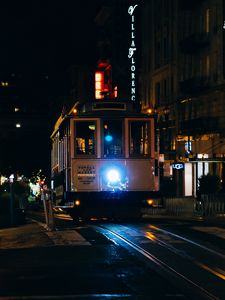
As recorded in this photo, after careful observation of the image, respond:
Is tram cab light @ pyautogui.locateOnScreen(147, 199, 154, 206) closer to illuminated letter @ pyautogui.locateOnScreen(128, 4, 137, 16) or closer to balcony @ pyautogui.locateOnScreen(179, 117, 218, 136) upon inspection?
balcony @ pyautogui.locateOnScreen(179, 117, 218, 136)

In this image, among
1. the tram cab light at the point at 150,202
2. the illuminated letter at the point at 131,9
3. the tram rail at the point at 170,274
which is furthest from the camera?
the illuminated letter at the point at 131,9

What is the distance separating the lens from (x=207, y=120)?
50.4 meters

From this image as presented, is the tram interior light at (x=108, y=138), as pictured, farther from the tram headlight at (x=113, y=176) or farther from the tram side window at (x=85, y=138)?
the tram headlight at (x=113, y=176)

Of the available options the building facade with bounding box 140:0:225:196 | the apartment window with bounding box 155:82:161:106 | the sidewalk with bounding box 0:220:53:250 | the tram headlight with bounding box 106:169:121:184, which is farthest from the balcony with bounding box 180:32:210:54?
the sidewalk with bounding box 0:220:53:250

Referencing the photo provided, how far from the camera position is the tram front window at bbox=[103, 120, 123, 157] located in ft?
77.9

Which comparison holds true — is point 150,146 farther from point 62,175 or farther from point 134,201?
point 62,175

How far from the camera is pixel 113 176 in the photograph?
2392 cm

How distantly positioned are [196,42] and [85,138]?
29362mm

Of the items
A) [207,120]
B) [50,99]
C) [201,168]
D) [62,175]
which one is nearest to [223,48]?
[207,120]

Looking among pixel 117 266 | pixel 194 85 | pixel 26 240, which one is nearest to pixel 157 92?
pixel 194 85

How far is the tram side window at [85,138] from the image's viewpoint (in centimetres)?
2367

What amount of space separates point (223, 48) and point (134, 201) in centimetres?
2611

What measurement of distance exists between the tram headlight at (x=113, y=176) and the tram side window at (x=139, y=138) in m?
0.73

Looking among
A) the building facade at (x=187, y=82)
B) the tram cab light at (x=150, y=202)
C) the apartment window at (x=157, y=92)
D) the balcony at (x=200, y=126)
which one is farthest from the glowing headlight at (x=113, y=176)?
the apartment window at (x=157, y=92)
